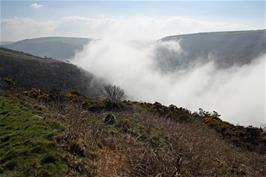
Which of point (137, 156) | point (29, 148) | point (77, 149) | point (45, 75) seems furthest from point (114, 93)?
point (45, 75)

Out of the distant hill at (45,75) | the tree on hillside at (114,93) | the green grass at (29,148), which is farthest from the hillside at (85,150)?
the distant hill at (45,75)

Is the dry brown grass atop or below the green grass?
below

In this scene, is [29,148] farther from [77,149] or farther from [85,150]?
[85,150]

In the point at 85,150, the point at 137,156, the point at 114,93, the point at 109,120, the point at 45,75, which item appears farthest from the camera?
the point at 45,75

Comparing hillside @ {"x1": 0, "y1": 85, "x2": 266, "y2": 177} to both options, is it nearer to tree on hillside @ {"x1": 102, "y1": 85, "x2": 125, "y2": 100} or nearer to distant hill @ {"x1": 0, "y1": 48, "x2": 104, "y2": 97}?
tree on hillside @ {"x1": 102, "y1": 85, "x2": 125, "y2": 100}

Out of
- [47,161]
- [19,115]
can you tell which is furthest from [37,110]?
[47,161]

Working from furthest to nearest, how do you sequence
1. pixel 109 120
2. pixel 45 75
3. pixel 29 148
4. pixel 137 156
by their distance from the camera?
pixel 45 75 → pixel 109 120 → pixel 137 156 → pixel 29 148

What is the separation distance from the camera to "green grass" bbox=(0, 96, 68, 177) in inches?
397

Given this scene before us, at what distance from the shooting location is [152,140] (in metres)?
17.4

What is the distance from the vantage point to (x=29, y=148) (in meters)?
11.6

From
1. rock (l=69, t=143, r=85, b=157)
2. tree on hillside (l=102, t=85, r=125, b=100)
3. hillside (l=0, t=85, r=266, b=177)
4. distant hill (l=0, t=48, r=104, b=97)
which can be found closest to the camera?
hillside (l=0, t=85, r=266, b=177)

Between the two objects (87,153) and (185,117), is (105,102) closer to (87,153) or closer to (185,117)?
(185,117)

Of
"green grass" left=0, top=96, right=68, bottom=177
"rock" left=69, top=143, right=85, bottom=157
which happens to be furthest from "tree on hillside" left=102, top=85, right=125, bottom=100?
"rock" left=69, top=143, right=85, bottom=157

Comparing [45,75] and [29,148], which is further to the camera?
[45,75]
